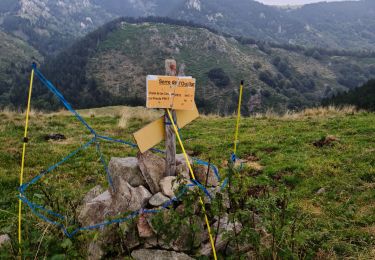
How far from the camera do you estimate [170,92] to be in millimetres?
5055

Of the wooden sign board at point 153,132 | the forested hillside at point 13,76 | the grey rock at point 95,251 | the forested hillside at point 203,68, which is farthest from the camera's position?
the forested hillside at point 203,68

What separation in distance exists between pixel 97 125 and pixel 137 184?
12.6 metres

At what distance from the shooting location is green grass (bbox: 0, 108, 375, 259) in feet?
16.4

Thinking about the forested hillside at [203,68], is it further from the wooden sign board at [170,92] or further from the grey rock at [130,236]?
the grey rock at [130,236]

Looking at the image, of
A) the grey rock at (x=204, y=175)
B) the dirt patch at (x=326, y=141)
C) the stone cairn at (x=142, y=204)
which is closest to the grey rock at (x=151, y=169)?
the stone cairn at (x=142, y=204)

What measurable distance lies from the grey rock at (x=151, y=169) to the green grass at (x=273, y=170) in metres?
1.26

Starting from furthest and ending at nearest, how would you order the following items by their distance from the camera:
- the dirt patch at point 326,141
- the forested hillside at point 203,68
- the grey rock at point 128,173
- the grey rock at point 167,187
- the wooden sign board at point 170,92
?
the forested hillside at point 203,68
the dirt patch at point 326,141
the grey rock at point 128,173
the wooden sign board at point 170,92
the grey rock at point 167,187

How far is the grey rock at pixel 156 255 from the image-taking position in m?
4.21

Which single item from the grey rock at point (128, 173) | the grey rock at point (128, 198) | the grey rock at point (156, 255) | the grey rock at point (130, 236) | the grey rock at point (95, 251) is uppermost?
the grey rock at point (128, 173)

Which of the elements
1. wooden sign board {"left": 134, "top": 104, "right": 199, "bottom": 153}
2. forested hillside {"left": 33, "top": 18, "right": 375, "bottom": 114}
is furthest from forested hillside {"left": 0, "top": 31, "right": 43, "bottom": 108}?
wooden sign board {"left": 134, "top": 104, "right": 199, "bottom": 153}

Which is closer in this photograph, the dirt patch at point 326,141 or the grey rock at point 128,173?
the grey rock at point 128,173

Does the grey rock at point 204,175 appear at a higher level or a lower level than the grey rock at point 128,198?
higher

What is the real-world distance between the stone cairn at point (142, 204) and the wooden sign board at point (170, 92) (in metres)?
1.06

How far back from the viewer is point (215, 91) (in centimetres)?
12669
